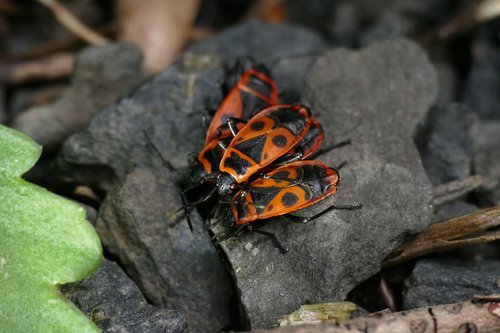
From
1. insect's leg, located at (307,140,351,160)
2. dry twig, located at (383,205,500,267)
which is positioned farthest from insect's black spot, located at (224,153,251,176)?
dry twig, located at (383,205,500,267)

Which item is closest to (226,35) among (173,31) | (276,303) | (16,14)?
(173,31)

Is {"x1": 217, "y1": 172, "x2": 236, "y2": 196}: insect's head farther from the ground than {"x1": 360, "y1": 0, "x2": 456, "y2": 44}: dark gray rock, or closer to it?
closer to it

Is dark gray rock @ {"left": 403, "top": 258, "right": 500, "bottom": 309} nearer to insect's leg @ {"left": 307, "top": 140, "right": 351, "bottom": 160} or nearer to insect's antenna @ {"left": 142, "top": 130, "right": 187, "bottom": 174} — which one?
insect's leg @ {"left": 307, "top": 140, "right": 351, "bottom": 160}

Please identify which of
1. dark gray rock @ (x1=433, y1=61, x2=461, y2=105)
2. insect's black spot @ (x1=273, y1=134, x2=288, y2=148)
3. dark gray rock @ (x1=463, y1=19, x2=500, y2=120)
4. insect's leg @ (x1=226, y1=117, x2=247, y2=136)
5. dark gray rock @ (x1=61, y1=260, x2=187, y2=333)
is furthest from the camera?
dark gray rock @ (x1=433, y1=61, x2=461, y2=105)

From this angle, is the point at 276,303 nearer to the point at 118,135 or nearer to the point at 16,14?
the point at 118,135

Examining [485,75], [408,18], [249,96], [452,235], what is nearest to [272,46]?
[249,96]

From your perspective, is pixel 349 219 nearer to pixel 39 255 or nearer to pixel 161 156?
pixel 161 156

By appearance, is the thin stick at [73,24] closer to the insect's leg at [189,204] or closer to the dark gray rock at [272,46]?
the dark gray rock at [272,46]

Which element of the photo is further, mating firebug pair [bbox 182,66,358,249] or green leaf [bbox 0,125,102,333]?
mating firebug pair [bbox 182,66,358,249]
